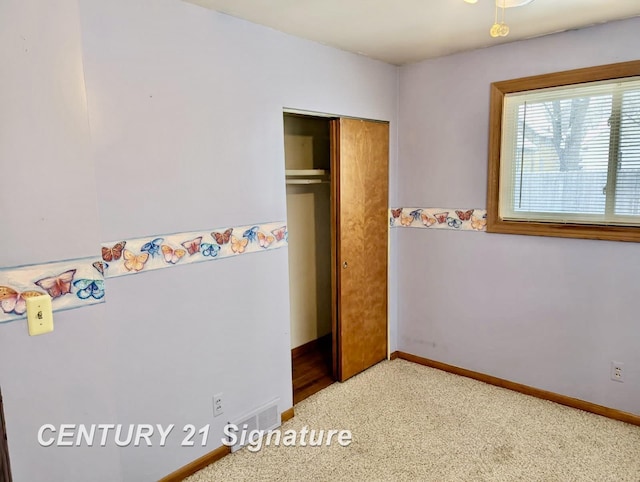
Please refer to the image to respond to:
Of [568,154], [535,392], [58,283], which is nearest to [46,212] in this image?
[58,283]

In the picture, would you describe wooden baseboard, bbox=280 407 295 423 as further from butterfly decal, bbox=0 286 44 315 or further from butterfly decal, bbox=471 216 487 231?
butterfly decal, bbox=471 216 487 231

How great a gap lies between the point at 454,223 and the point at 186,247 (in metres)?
2.04

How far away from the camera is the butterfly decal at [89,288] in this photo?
1493 millimetres

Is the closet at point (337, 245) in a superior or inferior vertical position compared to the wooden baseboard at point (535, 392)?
superior

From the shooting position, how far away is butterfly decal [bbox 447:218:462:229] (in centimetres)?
314

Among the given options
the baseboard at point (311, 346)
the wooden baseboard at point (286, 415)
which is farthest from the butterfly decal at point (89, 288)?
the baseboard at point (311, 346)

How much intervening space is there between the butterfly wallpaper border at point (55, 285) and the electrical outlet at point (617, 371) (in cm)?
291

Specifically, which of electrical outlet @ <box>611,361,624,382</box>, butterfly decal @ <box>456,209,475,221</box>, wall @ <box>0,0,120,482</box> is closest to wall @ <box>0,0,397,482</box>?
wall @ <box>0,0,120,482</box>

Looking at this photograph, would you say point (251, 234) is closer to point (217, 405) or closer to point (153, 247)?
point (153, 247)

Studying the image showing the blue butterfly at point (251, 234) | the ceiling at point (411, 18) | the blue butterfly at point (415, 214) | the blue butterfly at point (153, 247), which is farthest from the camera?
the blue butterfly at point (415, 214)

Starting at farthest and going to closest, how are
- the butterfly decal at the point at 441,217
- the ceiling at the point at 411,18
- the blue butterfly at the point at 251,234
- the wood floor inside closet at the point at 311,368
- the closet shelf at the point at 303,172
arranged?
the butterfly decal at the point at 441,217 → the wood floor inside closet at the point at 311,368 → the closet shelf at the point at 303,172 → the blue butterfly at the point at 251,234 → the ceiling at the point at 411,18

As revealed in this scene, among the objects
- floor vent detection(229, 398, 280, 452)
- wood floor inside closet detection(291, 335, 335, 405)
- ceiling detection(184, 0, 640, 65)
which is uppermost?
ceiling detection(184, 0, 640, 65)

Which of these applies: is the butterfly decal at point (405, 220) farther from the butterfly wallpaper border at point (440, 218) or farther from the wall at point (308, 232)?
the wall at point (308, 232)

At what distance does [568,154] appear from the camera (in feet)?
8.70
